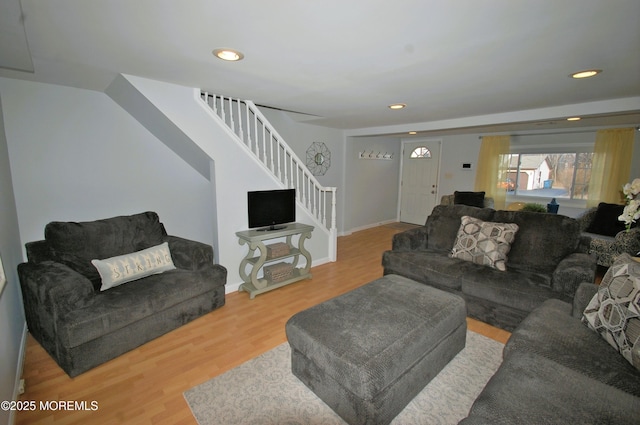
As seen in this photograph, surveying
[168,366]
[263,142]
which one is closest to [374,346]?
[168,366]

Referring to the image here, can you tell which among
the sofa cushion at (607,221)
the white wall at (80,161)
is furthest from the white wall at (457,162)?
the white wall at (80,161)

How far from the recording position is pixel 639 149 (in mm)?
4668

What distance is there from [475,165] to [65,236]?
679 centimetres

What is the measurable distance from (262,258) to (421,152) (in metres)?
5.31

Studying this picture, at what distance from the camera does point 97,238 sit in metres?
2.64

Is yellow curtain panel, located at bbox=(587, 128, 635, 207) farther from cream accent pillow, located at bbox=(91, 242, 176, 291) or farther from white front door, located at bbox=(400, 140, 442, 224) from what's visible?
cream accent pillow, located at bbox=(91, 242, 176, 291)

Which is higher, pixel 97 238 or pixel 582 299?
pixel 97 238

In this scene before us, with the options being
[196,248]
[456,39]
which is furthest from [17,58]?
[456,39]

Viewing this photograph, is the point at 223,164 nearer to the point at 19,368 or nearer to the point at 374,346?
the point at 19,368

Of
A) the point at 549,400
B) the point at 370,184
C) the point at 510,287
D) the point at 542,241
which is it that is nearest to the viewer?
the point at 549,400

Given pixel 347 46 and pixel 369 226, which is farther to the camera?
pixel 369 226

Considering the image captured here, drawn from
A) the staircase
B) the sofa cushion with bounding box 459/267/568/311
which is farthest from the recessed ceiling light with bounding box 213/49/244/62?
the sofa cushion with bounding box 459/267/568/311

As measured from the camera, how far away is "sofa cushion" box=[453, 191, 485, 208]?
5781mm

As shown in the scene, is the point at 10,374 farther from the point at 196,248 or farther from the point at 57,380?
the point at 196,248
